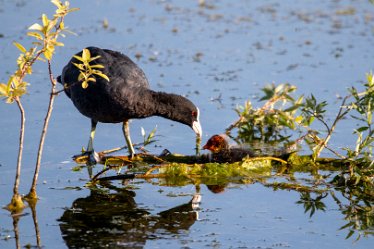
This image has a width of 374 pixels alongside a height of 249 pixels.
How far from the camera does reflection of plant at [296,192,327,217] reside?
6035 millimetres

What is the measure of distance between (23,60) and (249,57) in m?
5.84

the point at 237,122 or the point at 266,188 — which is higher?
the point at 237,122

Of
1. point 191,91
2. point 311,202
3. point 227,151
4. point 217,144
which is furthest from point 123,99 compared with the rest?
point 191,91

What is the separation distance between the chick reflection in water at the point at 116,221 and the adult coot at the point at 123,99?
119 centimetres

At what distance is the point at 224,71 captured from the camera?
34.2ft

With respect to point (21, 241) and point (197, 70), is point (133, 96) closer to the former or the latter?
point (21, 241)

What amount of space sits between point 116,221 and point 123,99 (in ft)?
6.25

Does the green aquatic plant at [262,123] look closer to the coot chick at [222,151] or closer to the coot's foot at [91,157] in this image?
the coot chick at [222,151]

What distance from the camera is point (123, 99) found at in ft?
23.9

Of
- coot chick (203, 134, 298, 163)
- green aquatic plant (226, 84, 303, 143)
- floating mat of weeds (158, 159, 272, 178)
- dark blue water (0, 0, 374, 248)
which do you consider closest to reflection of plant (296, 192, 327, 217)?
dark blue water (0, 0, 374, 248)

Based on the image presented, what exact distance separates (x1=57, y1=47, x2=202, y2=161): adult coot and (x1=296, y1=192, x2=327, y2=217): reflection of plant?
1.55 metres

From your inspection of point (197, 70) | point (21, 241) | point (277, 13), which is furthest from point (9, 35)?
point (21, 241)

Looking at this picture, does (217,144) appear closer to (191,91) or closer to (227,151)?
(227,151)

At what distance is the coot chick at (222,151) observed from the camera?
715 cm
